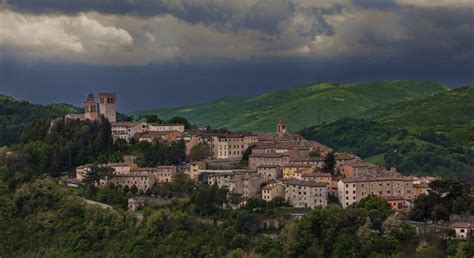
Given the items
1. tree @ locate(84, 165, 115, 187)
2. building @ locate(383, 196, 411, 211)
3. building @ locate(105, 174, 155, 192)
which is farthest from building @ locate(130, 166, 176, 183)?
building @ locate(383, 196, 411, 211)

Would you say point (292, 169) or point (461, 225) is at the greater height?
point (292, 169)

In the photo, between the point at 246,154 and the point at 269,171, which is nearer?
the point at 269,171

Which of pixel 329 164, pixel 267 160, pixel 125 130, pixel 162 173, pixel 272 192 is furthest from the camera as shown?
pixel 125 130

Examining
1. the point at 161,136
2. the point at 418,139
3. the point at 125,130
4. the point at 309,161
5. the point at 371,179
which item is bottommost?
the point at 371,179

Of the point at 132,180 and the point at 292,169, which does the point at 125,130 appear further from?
the point at 292,169

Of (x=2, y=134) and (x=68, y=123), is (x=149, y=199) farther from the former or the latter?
(x=2, y=134)

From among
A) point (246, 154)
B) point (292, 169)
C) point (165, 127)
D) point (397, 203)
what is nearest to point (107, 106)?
point (165, 127)
